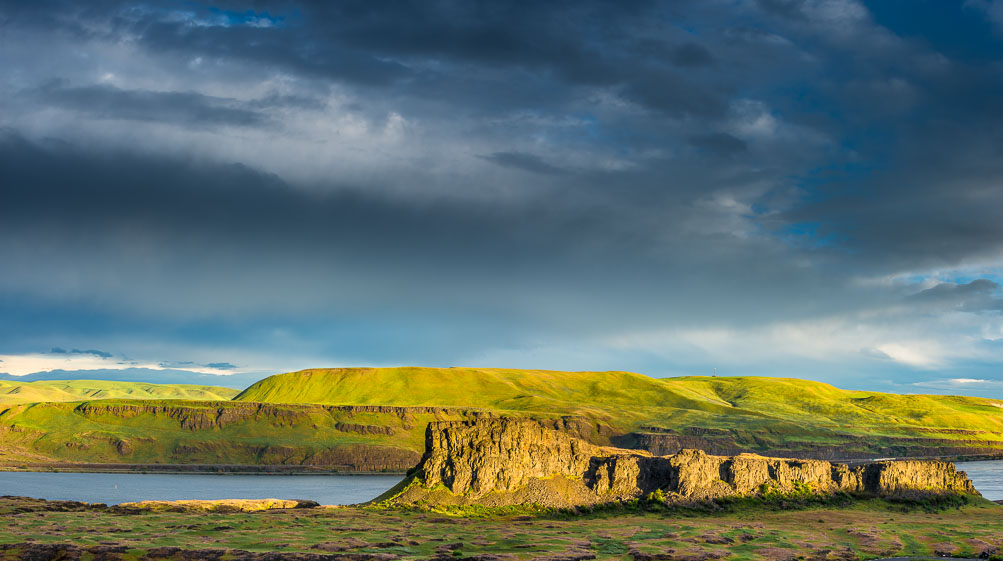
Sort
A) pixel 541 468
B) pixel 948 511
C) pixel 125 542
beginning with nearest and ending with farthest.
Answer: pixel 125 542 → pixel 541 468 → pixel 948 511

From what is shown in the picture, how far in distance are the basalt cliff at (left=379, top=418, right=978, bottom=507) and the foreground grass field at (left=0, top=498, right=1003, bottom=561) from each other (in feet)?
19.0

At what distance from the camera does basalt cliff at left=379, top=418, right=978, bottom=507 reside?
13550 centimetres

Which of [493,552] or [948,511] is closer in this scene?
[493,552]

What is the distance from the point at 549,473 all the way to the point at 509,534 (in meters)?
33.7

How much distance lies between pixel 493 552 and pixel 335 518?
121 feet

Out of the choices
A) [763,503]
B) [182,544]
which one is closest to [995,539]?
[763,503]

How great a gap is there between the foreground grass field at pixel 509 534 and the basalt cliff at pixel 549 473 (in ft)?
19.0

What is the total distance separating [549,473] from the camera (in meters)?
140

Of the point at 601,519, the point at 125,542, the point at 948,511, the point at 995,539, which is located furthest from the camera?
the point at 948,511

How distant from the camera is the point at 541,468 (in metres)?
140

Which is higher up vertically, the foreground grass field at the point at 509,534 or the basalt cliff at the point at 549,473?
the basalt cliff at the point at 549,473

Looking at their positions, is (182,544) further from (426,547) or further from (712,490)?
(712,490)

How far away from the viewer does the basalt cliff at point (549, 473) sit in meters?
136

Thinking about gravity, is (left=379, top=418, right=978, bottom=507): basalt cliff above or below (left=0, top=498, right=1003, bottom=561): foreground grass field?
above
